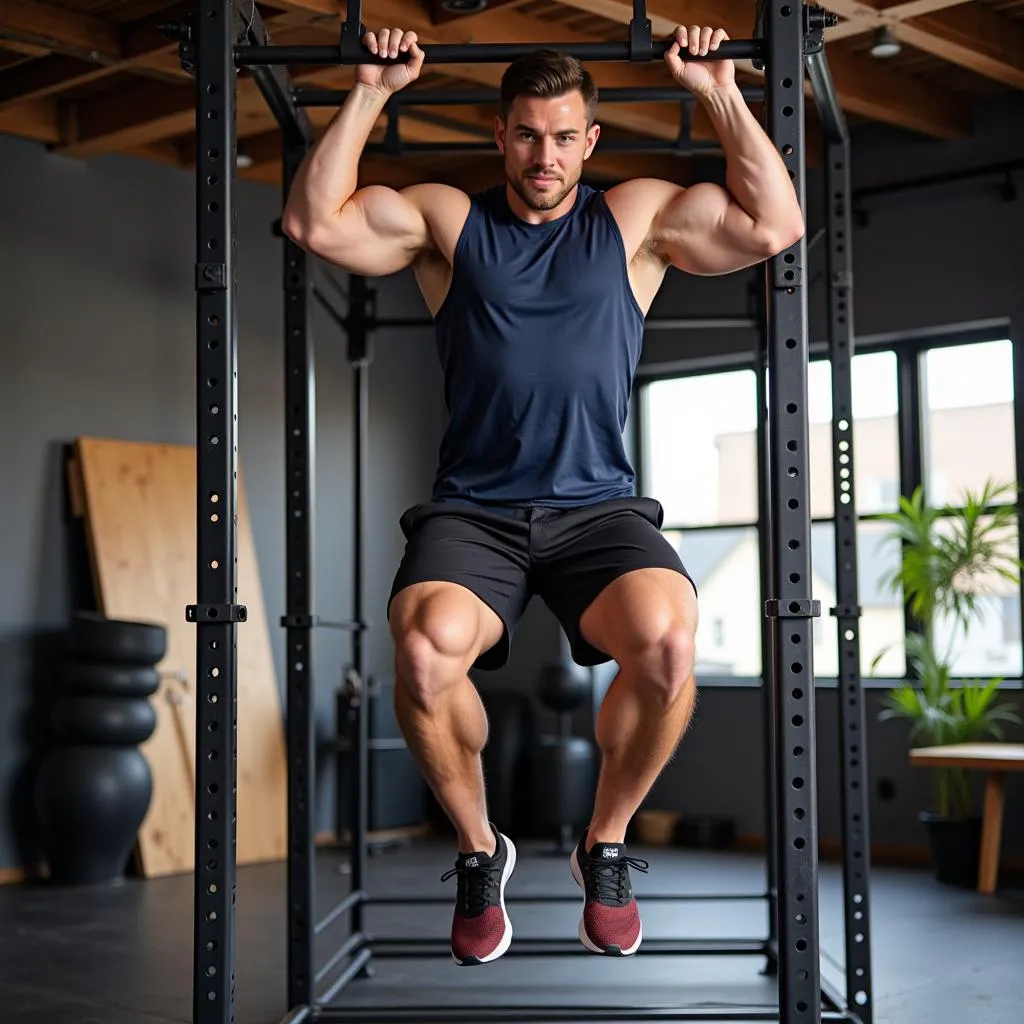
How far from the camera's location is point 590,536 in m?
2.77

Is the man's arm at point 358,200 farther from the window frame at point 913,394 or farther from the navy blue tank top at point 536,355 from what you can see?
the window frame at point 913,394

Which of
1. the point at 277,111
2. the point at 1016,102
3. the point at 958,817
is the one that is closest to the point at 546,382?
the point at 277,111

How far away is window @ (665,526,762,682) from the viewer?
302 inches

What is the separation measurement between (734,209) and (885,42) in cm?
316

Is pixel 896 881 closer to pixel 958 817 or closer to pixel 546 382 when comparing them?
pixel 958 817

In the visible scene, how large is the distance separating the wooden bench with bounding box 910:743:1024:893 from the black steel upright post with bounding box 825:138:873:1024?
2253 mm

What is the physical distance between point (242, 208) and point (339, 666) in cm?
245

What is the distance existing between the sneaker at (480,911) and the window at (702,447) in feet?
16.8

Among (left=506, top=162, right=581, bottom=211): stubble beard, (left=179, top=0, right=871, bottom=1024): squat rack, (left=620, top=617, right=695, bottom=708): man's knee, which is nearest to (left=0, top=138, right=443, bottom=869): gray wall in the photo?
(left=179, top=0, right=871, bottom=1024): squat rack

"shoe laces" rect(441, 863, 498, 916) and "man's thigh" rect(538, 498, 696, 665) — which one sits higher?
"man's thigh" rect(538, 498, 696, 665)

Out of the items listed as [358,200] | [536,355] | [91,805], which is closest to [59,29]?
[91,805]

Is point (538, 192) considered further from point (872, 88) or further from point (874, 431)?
point (874, 431)

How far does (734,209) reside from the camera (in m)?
2.75

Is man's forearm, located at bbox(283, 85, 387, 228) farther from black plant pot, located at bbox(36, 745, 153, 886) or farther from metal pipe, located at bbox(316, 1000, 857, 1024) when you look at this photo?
black plant pot, located at bbox(36, 745, 153, 886)
